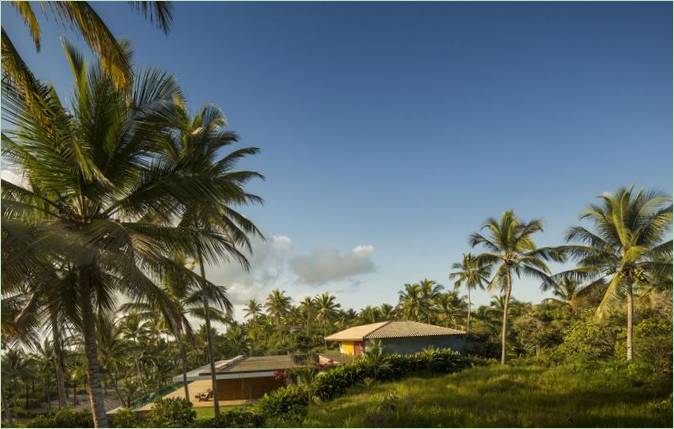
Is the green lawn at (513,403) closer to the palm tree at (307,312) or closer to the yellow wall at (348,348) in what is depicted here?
the yellow wall at (348,348)

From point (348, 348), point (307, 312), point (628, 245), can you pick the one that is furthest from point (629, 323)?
point (307, 312)

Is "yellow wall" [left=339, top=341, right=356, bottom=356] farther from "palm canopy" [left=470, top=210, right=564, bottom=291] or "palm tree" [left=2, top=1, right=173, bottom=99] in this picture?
"palm tree" [left=2, top=1, right=173, bottom=99]

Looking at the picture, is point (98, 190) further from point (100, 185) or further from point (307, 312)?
point (307, 312)

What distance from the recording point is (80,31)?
5438 millimetres

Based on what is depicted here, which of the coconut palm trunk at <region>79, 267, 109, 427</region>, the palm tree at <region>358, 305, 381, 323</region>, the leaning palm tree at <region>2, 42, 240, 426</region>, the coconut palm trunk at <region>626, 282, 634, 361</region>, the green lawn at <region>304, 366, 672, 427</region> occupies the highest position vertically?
the leaning palm tree at <region>2, 42, 240, 426</region>

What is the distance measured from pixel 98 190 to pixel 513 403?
1193 centimetres

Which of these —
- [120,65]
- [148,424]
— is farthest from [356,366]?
[120,65]

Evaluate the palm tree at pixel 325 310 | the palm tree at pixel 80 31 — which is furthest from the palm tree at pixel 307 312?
the palm tree at pixel 80 31

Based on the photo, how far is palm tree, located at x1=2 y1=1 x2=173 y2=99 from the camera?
5.22 m

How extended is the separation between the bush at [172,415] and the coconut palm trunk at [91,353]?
24.2ft

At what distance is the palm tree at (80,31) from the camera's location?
17.1 feet

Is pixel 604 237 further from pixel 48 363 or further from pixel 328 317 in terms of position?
pixel 48 363

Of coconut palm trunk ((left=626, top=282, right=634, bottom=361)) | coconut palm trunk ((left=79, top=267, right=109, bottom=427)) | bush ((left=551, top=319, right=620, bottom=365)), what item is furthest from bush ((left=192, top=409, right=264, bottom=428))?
bush ((left=551, top=319, right=620, bottom=365))

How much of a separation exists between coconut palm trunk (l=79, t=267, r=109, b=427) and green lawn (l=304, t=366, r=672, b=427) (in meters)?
6.13
